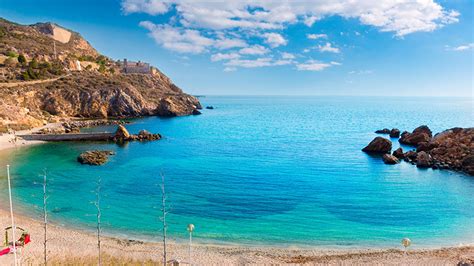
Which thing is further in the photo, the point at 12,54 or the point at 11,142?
the point at 12,54

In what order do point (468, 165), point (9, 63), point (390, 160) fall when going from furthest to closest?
point (9, 63)
point (390, 160)
point (468, 165)

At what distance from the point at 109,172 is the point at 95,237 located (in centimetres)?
2009

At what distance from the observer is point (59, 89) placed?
9944 centimetres

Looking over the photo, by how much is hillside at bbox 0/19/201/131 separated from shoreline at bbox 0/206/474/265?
52470 mm

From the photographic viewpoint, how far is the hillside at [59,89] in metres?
85.3

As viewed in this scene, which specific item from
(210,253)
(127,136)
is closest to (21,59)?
(127,136)

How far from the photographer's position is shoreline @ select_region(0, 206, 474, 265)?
66.8ft

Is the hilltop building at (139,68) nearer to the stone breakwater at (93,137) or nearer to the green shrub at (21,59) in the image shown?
the green shrub at (21,59)

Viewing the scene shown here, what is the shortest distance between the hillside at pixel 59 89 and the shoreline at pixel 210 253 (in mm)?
52470

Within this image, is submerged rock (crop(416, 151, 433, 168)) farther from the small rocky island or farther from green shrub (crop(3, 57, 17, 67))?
green shrub (crop(3, 57, 17, 67))

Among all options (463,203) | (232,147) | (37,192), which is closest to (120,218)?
(37,192)

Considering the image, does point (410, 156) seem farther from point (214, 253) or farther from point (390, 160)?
point (214, 253)

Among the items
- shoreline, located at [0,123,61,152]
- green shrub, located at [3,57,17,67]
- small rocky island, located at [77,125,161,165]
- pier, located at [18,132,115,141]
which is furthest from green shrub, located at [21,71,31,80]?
small rocky island, located at [77,125,161,165]

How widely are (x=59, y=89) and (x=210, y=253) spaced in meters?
93.5
